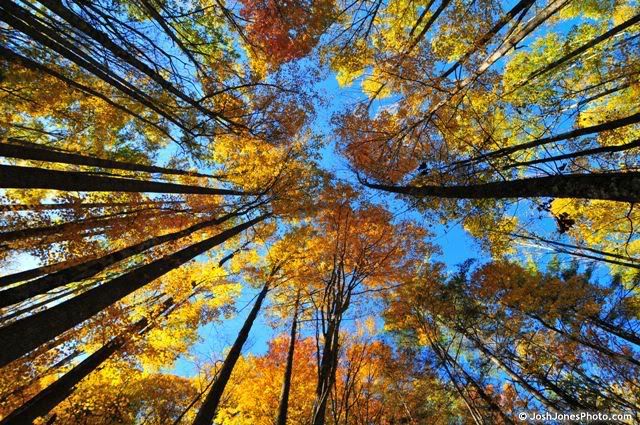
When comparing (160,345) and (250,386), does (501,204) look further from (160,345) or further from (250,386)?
(250,386)

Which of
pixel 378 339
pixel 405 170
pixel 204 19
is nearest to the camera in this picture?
pixel 204 19

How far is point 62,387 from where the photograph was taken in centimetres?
632

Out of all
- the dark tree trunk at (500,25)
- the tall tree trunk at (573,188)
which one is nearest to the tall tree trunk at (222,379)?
the tall tree trunk at (573,188)

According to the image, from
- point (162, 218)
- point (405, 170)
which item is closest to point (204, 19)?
point (162, 218)

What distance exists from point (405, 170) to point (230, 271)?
28.8 feet

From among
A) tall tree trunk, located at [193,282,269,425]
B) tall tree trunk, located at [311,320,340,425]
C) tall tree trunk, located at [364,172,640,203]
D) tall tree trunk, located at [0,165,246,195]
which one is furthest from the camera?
tall tree trunk, located at [193,282,269,425]

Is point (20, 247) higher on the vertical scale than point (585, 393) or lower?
lower

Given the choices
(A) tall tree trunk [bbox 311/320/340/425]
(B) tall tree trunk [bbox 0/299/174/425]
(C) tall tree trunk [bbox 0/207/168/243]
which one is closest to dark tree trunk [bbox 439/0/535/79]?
(A) tall tree trunk [bbox 311/320/340/425]

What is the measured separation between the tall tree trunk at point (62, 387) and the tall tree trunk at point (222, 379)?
2.59 metres

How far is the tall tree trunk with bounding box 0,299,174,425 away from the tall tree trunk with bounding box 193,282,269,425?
2.59 meters

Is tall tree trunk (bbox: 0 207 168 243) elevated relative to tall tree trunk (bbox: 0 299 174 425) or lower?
elevated

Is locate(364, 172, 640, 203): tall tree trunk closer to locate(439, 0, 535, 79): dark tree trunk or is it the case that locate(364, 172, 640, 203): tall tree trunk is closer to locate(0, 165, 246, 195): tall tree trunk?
locate(439, 0, 535, 79): dark tree trunk

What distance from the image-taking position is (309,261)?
1295 cm

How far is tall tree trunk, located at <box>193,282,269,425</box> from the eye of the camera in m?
6.76
